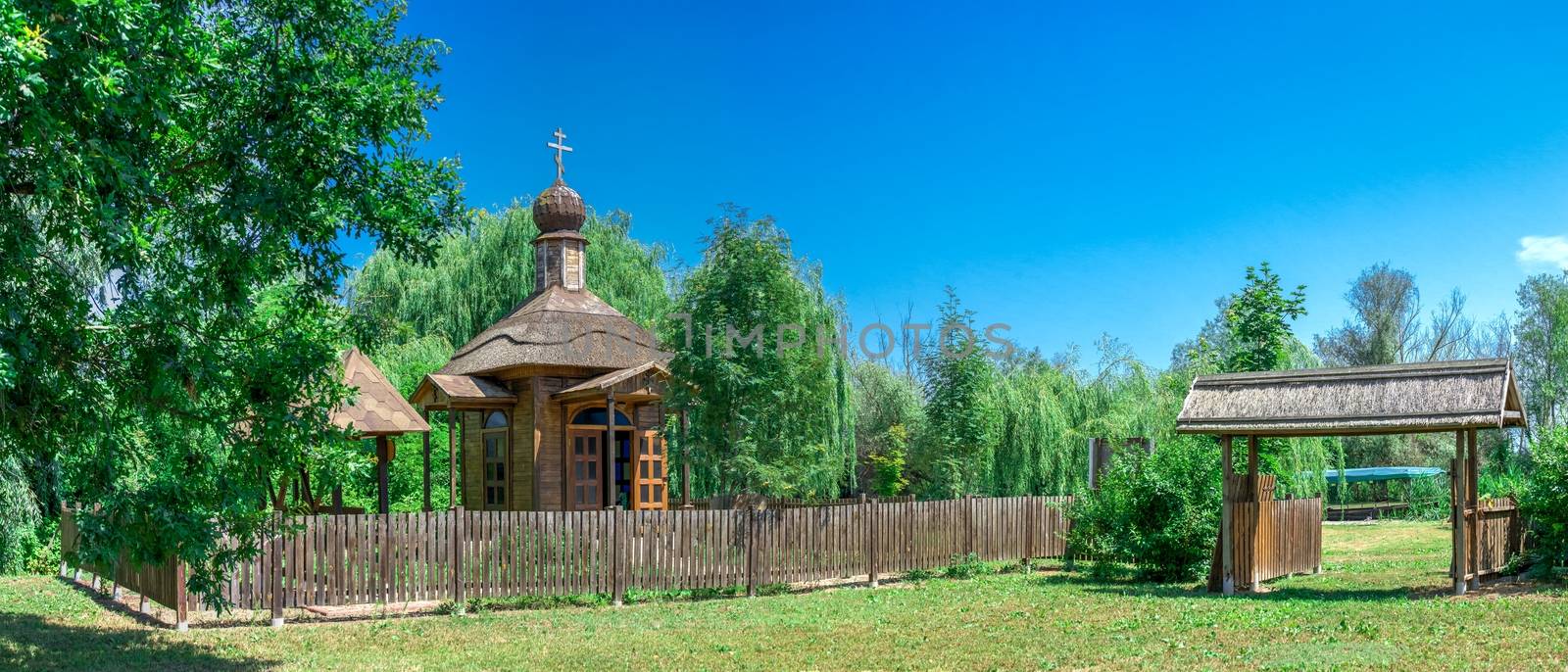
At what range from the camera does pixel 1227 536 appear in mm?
16547

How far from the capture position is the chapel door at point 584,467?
23.6 m

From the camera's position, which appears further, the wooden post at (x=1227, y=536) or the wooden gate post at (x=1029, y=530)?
the wooden gate post at (x=1029, y=530)

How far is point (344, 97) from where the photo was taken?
1042 centimetres

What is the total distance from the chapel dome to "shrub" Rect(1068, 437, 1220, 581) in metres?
13.9

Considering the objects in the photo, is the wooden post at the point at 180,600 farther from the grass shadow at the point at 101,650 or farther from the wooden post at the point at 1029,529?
the wooden post at the point at 1029,529

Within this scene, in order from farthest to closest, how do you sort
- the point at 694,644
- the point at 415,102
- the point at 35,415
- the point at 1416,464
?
the point at 1416,464, the point at 694,644, the point at 415,102, the point at 35,415

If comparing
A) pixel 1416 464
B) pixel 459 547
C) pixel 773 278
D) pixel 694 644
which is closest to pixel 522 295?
pixel 773 278

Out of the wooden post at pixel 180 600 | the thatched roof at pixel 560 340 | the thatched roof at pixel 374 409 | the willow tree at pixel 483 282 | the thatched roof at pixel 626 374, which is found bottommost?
the wooden post at pixel 180 600

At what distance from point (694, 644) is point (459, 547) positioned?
4369 mm

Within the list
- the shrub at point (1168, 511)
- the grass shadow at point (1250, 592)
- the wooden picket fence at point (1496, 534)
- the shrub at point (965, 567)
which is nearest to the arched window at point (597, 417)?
the shrub at point (965, 567)

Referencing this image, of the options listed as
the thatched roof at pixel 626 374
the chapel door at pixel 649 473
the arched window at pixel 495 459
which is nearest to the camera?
the thatched roof at pixel 626 374

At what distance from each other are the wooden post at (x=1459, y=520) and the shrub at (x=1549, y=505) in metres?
1.24

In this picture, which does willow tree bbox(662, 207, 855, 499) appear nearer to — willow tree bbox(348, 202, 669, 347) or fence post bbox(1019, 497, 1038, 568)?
fence post bbox(1019, 497, 1038, 568)

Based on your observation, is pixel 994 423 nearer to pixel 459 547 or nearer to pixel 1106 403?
pixel 1106 403
